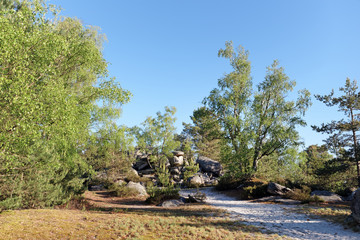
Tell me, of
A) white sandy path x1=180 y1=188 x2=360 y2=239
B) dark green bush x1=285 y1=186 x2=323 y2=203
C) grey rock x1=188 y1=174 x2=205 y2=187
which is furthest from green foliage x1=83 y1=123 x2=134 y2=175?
dark green bush x1=285 y1=186 x2=323 y2=203

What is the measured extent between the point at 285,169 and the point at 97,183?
19.2m

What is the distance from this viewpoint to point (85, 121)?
12961 mm

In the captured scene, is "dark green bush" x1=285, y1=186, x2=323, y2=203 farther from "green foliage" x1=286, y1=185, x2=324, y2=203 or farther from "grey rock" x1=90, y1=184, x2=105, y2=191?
"grey rock" x1=90, y1=184, x2=105, y2=191

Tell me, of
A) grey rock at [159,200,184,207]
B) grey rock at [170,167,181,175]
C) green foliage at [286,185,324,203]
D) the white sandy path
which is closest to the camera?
the white sandy path

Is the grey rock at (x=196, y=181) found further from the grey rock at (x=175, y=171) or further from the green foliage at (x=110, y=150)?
the green foliage at (x=110, y=150)

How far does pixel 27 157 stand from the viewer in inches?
356

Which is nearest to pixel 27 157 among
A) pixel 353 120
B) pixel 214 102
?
pixel 214 102

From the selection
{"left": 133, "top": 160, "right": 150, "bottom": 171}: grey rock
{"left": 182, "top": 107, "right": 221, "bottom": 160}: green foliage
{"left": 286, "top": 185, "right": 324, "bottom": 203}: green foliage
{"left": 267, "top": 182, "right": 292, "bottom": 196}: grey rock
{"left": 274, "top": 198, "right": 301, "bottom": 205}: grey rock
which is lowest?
{"left": 274, "top": 198, "right": 301, "bottom": 205}: grey rock

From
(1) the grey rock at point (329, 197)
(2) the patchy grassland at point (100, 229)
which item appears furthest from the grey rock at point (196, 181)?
(2) the patchy grassland at point (100, 229)

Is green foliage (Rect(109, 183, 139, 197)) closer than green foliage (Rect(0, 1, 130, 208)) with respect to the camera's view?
No

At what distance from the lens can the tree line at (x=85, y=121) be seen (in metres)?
8.34

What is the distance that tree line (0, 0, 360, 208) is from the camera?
27.3 ft

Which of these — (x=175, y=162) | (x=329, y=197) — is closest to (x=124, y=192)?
(x=329, y=197)

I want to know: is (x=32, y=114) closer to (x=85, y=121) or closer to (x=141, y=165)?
(x=85, y=121)
